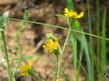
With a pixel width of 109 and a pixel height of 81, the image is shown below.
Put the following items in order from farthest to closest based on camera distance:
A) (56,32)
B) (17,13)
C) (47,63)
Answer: (17,13)
(56,32)
(47,63)

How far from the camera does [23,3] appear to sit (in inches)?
90.4

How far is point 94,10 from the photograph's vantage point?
81.3 inches

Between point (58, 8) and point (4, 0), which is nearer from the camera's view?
point (58, 8)

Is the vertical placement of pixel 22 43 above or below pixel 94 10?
below

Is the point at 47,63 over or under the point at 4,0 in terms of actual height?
under

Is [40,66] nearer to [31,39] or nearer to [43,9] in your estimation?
[31,39]

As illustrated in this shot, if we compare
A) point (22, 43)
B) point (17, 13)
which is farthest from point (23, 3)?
point (22, 43)

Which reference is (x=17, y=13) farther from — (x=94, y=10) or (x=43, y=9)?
(x=94, y=10)

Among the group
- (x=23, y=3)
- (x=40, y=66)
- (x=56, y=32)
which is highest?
(x=23, y=3)

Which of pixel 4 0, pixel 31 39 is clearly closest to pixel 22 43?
pixel 31 39

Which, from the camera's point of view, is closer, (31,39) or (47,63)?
(47,63)

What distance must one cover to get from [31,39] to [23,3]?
23cm

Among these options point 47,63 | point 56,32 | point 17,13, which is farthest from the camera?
point 17,13

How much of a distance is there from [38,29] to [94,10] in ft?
1.21
